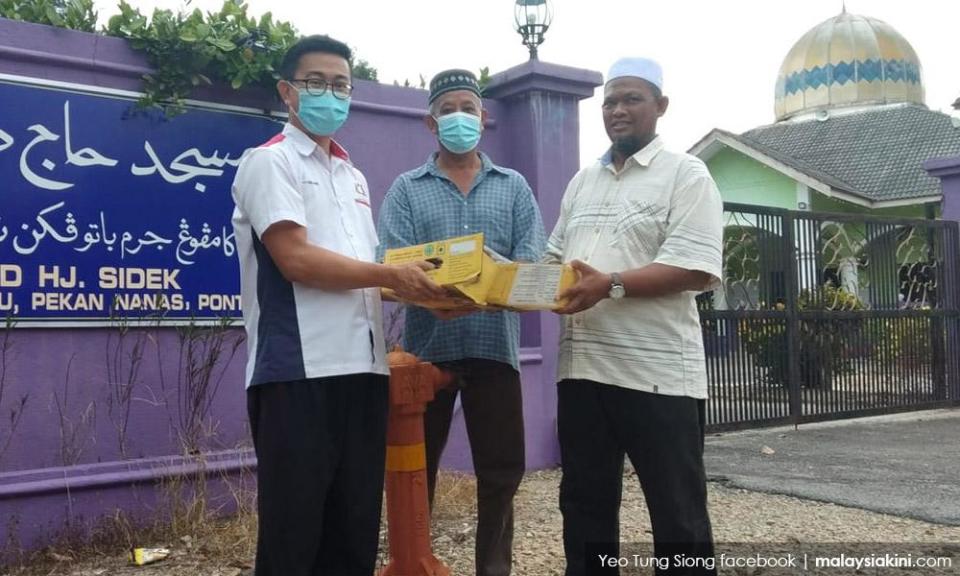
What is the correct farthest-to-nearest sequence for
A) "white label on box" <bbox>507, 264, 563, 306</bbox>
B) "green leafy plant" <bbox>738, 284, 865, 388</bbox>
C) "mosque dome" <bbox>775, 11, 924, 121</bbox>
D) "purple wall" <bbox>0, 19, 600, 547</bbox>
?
"mosque dome" <bbox>775, 11, 924, 121</bbox>
"green leafy plant" <bbox>738, 284, 865, 388</bbox>
"purple wall" <bbox>0, 19, 600, 547</bbox>
"white label on box" <bbox>507, 264, 563, 306</bbox>

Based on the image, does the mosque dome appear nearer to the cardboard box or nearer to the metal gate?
the metal gate

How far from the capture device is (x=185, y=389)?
184 inches

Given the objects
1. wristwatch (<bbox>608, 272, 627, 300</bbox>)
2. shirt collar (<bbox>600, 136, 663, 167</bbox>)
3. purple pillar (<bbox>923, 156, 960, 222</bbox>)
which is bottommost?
wristwatch (<bbox>608, 272, 627, 300</bbox>)

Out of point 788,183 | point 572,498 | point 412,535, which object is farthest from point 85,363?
Result: point 788,183

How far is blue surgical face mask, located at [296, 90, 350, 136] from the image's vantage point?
278 centimetres

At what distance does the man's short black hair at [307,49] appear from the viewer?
2.81 m

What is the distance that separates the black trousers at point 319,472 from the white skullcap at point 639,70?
1.19 meters

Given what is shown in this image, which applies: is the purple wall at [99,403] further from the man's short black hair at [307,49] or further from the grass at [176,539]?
the man's short black hair at [307,49]

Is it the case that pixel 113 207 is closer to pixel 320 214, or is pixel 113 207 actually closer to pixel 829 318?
pixel 320 214

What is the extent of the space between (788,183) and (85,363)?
1503 cm

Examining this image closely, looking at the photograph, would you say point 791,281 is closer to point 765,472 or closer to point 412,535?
point 765,472

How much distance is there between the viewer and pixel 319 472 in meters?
2.55

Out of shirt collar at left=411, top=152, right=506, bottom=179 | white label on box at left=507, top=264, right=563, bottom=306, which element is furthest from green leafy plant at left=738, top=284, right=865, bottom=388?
white label on box at left=507, top=264, right=563, bottom=306

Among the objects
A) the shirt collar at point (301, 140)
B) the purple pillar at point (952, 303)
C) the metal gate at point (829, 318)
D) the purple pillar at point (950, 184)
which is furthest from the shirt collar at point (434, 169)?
the purple pillar at point (950, 184)
